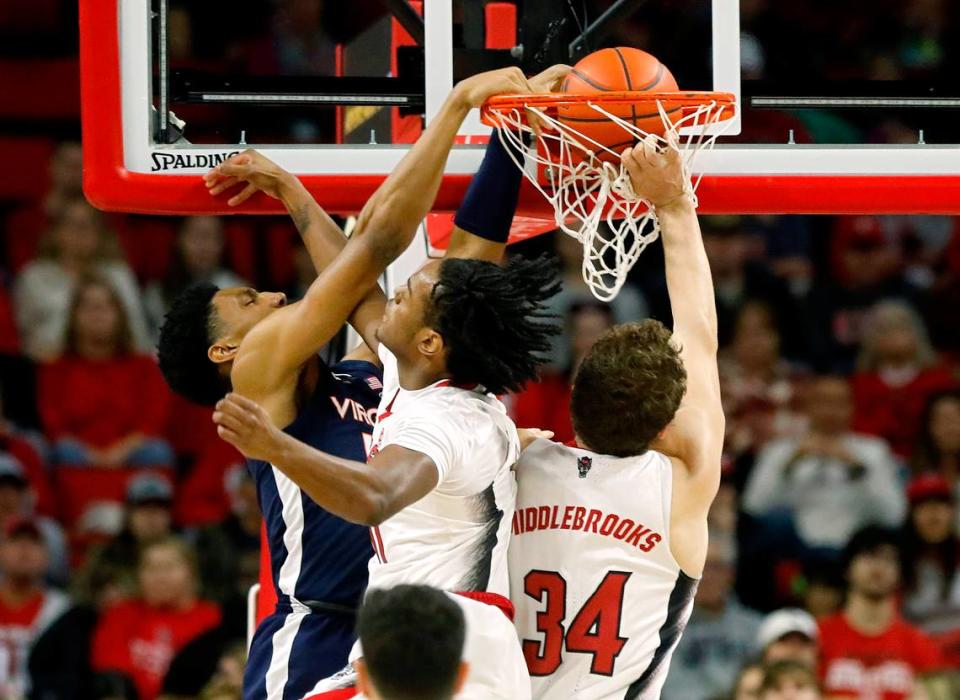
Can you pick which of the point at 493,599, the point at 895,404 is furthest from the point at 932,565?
the point at 493,599

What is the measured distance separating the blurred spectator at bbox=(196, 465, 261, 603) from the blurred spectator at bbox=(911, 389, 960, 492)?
3.62 meters

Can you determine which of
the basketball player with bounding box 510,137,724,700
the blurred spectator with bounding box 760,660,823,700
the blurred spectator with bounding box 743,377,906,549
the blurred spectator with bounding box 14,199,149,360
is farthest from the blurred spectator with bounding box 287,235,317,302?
the basketball player with bounding box 510,137,724,700

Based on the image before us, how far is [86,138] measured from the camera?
4938 mm

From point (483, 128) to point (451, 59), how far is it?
247 mm

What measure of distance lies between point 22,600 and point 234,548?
3.56ft

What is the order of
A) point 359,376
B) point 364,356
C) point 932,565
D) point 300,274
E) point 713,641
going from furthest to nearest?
point 300,274 < point 932,565 < point 713,641 < point 364,356 < point 359,376

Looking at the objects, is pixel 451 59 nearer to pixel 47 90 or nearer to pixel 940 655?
pixel 940 655

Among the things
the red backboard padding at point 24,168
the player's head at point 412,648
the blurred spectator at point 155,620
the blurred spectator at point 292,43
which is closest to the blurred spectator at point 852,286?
the blurred spectator at point 292,43

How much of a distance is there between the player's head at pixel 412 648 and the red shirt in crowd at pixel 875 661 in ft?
16.8

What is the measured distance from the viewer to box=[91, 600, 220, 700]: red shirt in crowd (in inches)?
326

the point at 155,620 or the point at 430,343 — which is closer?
the point at 430,343

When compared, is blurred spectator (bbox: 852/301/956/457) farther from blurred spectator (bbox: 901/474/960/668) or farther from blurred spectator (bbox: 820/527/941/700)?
blurred spectator (bbox: 820/527/941/700)

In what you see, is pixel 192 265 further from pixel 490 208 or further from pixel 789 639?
pixel 490 208

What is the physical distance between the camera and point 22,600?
845 centimetres
